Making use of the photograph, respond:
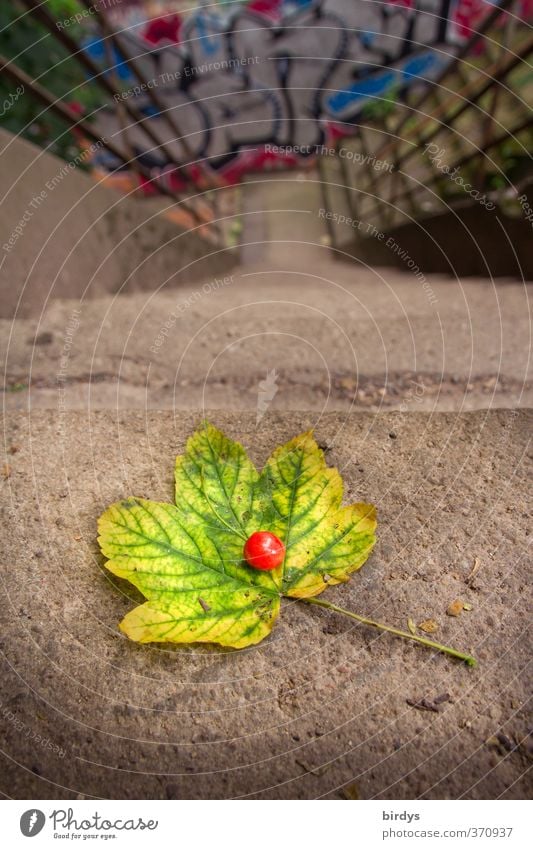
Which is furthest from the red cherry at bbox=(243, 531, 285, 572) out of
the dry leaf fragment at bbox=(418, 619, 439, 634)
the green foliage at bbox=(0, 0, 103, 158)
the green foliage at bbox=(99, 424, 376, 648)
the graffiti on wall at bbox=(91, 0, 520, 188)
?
the graffiti on wall at bbox=(91, 0, 520, 188)

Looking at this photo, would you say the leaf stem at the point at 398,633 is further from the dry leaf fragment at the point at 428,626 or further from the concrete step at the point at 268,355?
the concrete step at the point at 268,355

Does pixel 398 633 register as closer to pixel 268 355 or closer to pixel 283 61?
pixel 268 355

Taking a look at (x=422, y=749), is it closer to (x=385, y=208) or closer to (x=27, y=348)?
(x=27, y=348)

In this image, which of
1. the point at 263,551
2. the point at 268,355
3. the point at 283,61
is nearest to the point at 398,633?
the point at 263,551

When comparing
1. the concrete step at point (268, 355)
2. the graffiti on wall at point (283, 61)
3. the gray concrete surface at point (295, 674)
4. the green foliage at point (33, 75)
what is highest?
the graffiti on wall at point (283, 61)

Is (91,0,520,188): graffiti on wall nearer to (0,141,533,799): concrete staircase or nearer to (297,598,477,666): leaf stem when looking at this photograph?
(0,141,533,799): concrete staircase

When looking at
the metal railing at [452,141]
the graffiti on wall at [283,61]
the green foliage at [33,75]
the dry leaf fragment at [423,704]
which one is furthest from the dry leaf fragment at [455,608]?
the graffiti on wall at [283,61]
